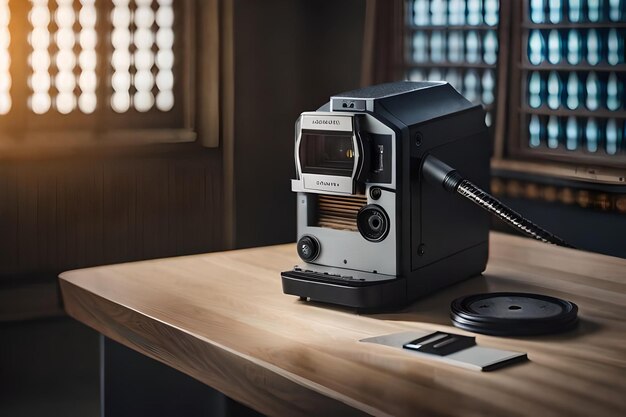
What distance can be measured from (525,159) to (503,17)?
42 cm

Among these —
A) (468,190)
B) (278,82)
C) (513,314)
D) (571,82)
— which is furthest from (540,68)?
(513,314)

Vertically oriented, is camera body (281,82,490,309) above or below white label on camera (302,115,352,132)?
below

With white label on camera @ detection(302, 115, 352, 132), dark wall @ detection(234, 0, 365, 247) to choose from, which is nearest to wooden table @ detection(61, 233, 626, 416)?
white label on camera @ detection(302, 115, 352, 132)

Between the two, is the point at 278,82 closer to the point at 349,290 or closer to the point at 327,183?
the point at 327,183

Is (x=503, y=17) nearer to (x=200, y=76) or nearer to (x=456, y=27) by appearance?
(x=456, y=27)

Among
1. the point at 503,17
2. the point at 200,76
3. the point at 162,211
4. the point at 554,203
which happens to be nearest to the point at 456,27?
the point at 503,17

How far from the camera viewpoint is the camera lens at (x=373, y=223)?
1.50 m

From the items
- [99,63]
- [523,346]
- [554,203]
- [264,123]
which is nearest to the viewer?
[523,346]

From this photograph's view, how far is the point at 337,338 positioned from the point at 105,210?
196 centimetres

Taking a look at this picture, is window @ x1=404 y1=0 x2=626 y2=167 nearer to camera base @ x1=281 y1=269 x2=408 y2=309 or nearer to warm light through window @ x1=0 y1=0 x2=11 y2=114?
camera base @ x1=281 y1=269 x2=408 y2=309

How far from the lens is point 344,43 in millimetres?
3557

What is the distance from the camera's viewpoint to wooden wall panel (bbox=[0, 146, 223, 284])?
299cm

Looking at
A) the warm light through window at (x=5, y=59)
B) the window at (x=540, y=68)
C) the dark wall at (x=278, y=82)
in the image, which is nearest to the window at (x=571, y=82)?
the window at (x=540, y=68)

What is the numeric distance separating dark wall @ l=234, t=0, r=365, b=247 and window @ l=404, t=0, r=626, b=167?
509mm
